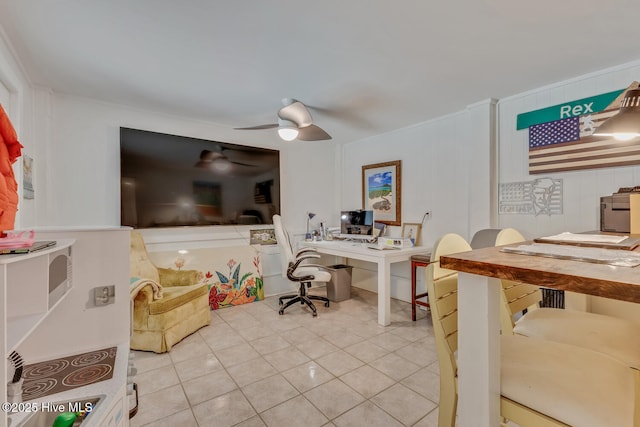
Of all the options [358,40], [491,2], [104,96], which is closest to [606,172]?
[491,2]

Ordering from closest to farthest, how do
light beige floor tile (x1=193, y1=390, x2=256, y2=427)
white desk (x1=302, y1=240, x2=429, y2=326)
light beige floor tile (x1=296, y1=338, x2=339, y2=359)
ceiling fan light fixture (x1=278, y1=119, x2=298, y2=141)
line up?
1. light beige floor tile (x1=193, y1=390, x2=256, y2=427)
2. light beige floor tile (x1=296, y1=338, x2=339, y2=359)
3. ceiling fan light fixture (x1=278, y1=119, x2=298, y2=141)
4. white desk (x1=302, y1=240, x2=429, y2=326)

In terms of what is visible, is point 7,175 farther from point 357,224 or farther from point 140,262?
point 357,224

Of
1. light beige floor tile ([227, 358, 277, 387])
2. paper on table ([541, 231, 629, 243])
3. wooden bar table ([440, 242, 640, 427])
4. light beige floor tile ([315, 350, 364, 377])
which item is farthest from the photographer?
light beige floor tile ([315, 350, 364, 377])

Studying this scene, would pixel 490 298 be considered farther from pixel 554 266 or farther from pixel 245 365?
pixel 245 365

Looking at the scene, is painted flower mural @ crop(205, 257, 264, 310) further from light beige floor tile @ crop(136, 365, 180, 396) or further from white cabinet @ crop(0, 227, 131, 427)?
white cabinet @ crop(0, 227, 131, 427)

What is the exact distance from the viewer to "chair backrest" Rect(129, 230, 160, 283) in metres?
2.75

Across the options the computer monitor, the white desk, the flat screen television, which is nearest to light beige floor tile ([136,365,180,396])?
the flat screen television

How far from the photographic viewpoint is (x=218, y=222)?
360 cm

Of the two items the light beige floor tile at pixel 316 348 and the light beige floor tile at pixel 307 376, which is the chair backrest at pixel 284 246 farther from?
the light beige floor tile at pixel 307 376

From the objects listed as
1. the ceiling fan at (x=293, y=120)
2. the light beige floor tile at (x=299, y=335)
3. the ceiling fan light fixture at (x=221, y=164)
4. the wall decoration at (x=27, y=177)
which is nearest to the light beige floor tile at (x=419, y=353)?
the light beige floor tile at (x=299, y=335)

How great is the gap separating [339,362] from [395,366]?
0.43m

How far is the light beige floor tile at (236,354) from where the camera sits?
2.28 m

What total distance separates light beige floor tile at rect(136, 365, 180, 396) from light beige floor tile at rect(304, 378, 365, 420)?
0.98 meters

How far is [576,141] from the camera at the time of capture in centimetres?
249
